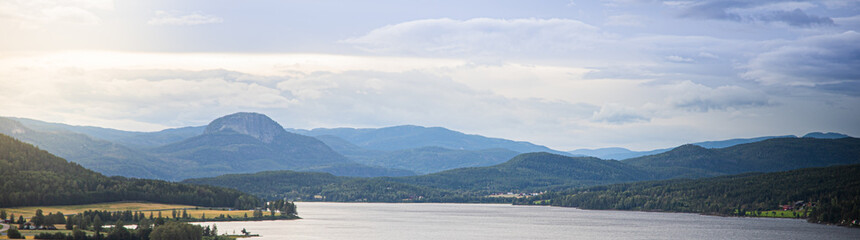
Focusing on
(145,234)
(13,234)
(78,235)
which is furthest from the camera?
(145,234)

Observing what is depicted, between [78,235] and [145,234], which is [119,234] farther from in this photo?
[78,235]

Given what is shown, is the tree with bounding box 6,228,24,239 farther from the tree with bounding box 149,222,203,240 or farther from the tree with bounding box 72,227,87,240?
the tree with bounding box 149,222,203,240

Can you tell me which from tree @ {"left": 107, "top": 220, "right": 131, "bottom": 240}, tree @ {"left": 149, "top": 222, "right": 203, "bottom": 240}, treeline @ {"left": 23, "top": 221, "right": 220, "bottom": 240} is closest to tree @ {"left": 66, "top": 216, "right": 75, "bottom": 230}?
treeline @ {"left": 23, "top": 221, "right": 220, "bottom": 240}

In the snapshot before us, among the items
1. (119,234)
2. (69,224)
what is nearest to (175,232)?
(119,234)

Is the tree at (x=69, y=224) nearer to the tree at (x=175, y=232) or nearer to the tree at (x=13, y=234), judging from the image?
the tree at (x=13, y=234)

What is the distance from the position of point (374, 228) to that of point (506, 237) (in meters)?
38.6

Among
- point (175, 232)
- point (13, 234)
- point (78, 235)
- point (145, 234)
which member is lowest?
point (145, 234)

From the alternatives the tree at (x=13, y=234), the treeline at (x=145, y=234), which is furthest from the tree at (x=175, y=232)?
the tree at (x=13, y=234)

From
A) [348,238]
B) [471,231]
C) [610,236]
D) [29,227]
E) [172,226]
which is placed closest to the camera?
[172,226]

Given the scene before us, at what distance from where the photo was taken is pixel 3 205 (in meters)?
198

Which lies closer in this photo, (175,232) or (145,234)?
(175,232)

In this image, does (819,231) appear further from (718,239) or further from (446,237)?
(446,237)

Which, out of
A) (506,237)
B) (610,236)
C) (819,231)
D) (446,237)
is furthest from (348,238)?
(819,231)

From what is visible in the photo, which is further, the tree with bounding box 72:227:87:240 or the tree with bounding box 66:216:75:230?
the tree with bounding box 66:216:75:230
